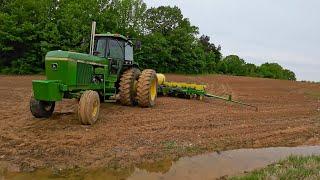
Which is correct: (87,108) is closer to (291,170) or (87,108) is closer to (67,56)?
(67,56)

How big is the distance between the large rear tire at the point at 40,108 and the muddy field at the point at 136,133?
0.65ft

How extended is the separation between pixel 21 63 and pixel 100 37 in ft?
67.6

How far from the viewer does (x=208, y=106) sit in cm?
1709

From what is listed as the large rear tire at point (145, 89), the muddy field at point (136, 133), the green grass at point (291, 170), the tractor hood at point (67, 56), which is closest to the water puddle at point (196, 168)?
the muddy field at point (136, 133)

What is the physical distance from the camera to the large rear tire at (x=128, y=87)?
14758 mm

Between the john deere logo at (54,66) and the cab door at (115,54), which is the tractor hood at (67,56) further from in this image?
the cab door at (115,54)

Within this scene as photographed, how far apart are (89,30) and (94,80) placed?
23.3 metres

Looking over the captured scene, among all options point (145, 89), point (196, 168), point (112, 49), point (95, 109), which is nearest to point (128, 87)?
point (145, 89)

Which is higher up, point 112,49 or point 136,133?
point 112,49

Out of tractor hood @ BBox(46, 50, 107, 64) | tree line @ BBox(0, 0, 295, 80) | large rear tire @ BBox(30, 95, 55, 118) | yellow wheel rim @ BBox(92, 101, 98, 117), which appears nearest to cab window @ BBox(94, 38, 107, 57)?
tractor hood @ BBox(46, 50, 107, 64)

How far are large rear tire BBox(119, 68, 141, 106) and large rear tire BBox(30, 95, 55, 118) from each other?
2876 millimetres

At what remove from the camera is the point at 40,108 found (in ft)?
40.0

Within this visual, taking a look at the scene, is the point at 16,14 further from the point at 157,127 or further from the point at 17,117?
the point at 157,127

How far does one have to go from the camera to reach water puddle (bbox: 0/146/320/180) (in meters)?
7.73
